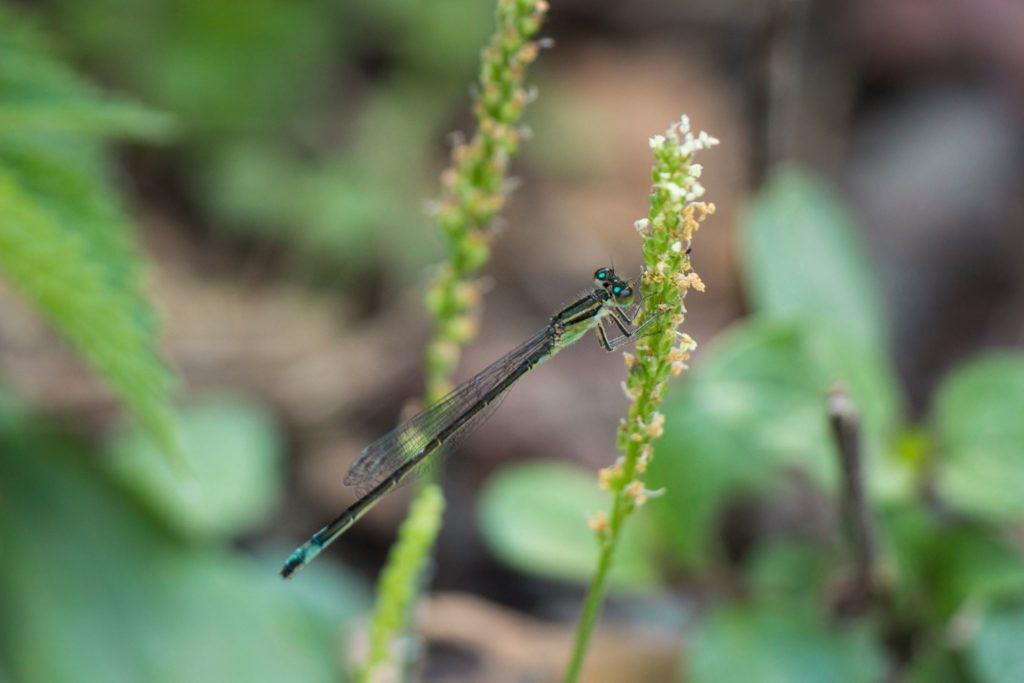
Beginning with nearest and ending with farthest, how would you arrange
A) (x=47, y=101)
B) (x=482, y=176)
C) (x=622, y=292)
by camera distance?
1. (x=482, y=176)
2. (x=622, y=292)
3. (x=47, y=101)

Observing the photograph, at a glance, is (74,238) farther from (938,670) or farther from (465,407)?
(938,670)

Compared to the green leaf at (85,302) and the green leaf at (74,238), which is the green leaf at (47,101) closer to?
the green leaf at (74,238)

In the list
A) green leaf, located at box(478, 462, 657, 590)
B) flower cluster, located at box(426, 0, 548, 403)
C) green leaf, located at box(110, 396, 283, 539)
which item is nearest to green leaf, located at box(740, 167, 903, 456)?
green leaf, located at box(478, 462, 657, 590)

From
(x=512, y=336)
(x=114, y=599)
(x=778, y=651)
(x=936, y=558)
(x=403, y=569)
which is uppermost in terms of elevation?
(x=512, y=336)

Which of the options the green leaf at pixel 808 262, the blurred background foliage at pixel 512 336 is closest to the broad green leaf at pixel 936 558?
the blurred background foliage at pixel 512 336

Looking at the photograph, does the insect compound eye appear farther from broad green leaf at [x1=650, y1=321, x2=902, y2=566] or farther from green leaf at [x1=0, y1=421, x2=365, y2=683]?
green leaf at [x1=0, y1=421, x2=365, y2=683]

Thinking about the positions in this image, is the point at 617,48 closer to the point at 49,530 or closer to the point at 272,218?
the point at 272,218

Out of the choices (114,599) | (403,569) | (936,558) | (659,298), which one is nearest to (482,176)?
(659,298)
